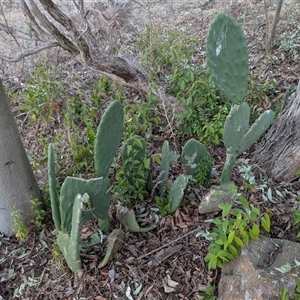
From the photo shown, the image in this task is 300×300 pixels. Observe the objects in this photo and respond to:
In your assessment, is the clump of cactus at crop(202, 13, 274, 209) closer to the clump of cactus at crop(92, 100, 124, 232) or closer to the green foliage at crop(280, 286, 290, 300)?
the clump of cactus at crop(92, 100, 124, 232)

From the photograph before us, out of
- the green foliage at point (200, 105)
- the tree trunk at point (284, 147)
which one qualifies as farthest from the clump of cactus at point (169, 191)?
the tree trunk at point (284, 147)

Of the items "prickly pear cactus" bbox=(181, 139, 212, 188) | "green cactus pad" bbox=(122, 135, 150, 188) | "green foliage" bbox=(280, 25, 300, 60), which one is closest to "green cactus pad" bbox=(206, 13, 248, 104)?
"prickly pear cactus" bbox=(181, 139, 212, 188)

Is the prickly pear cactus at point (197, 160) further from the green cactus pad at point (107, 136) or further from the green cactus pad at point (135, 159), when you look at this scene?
the green cactus pad at point (107, 136)

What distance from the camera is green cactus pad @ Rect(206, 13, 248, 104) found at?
210 cm

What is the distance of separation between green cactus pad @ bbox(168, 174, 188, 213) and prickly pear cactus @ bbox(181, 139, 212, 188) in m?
0.20

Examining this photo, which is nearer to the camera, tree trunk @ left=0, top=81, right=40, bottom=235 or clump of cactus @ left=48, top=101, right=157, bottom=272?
clump of cactus @ left=48, top=101, right=157, bottom=272

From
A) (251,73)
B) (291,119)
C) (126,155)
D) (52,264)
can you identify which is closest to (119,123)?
(126,155)

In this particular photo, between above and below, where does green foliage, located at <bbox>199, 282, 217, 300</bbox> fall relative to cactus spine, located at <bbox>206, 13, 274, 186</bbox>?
below

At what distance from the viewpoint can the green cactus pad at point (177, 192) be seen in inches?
85.6

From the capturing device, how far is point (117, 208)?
7.42 feet

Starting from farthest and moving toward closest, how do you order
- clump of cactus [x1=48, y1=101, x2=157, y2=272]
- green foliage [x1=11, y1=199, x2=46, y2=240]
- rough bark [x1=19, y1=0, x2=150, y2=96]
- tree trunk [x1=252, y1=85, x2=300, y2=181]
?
1. rough bark [x1=19, y1=0, x2=150, y2=96]
2. tree trunk [x1=252, y1=85, x2=300, y2=181]
3. green foliage [x1=11, y1=199, x2=46, y2=240]
4. clump of cactus [x1=48, y1=101, x2=157, y2=272]

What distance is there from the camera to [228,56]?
7.10ft

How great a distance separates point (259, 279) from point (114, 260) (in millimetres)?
810

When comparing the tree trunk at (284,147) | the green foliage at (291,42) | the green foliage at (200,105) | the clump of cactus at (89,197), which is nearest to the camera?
the clump of cactus at (89,197)
